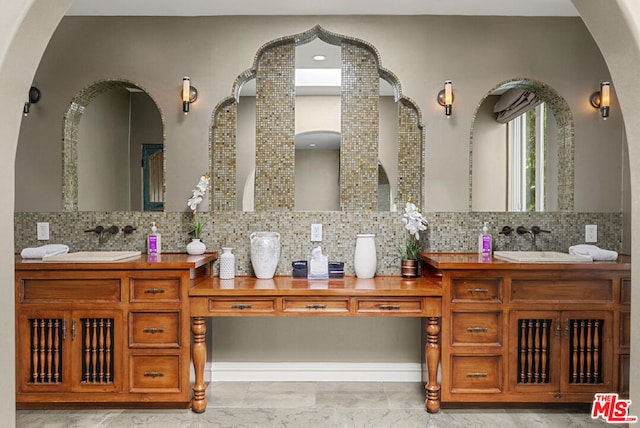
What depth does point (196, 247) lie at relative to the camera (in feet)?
10.7

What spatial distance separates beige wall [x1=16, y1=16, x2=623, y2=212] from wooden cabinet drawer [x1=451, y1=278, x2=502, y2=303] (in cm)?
72

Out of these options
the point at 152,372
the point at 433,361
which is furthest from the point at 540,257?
the point at 152,372

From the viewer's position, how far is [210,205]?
3414 mm

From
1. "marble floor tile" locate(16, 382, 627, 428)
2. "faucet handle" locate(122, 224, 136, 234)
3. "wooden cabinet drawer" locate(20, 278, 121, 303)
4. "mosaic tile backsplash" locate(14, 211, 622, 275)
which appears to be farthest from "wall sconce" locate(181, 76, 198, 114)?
"marble floor tile" locate(16, 382, 627, 428)

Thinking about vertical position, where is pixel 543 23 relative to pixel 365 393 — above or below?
above

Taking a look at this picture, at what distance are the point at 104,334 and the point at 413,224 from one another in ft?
6.71

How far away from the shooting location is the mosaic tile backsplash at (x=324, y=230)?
3395 mm

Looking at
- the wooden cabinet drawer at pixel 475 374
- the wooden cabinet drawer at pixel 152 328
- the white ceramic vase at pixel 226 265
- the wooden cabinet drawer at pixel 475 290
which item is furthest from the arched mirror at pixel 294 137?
the wooden cabinet drawer at pixel 475 374

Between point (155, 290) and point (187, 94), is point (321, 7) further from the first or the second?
point (155, 290)

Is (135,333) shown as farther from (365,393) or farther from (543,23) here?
(543,23)

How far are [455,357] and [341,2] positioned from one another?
2.41 metres

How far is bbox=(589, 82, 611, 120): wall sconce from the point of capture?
11.0ft

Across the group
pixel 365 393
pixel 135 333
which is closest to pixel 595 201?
pixel 365 393

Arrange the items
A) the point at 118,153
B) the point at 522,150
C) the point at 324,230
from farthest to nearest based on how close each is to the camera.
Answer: the point at 118,153
the point at 522,150
the point at 324,230
